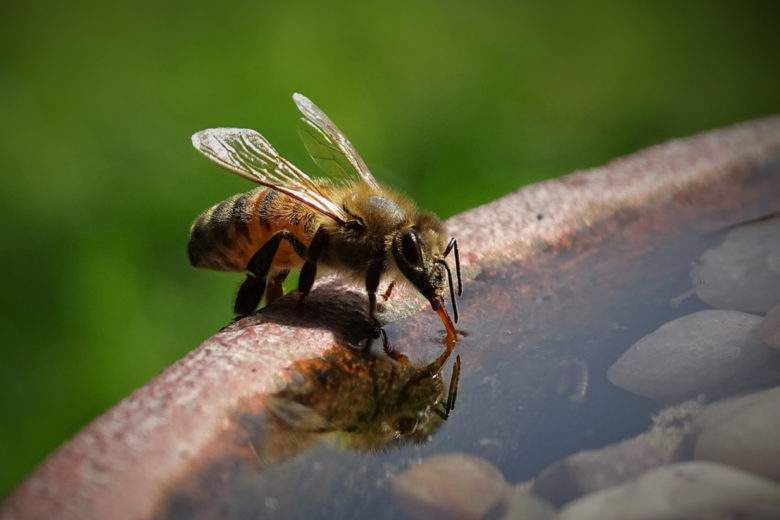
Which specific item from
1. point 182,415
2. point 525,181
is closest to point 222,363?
point 182,415

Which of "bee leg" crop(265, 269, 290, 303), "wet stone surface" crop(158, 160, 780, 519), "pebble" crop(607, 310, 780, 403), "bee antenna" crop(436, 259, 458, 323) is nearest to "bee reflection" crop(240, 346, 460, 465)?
"wet stone surface" crop(158, 160, 780, 519)

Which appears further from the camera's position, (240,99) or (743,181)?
(240,99)

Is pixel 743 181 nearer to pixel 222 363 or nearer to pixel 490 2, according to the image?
pixel 222 363

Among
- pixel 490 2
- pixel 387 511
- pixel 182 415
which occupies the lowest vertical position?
pixel 387 511

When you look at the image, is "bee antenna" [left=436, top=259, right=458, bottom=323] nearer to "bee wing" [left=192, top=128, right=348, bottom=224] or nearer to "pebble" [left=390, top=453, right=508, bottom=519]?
"bee wing" [left=192, top=128, right=348, bottom=224]

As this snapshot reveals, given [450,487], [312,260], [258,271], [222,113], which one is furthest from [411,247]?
[222,113]

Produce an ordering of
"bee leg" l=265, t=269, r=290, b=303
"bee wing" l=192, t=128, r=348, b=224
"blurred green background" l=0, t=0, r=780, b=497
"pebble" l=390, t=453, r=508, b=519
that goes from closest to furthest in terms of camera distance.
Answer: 1. "pebble" l=390, t=453, r=508, b=519
2. "bee wing" l=192, t=128, r=348, b=224
3. "bee leg" l=265, t=269, r=290, b=303
4. "blurred green background" l=0, t=0, r=780, b=497

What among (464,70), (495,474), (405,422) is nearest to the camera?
(495,474)
